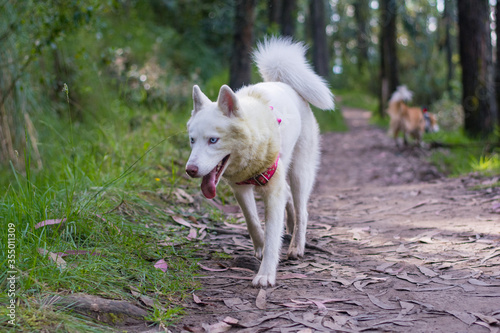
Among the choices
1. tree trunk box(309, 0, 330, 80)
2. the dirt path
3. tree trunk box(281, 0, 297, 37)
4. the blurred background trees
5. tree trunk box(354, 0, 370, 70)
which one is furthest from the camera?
tree trunk box(354, 0, 370, 70)

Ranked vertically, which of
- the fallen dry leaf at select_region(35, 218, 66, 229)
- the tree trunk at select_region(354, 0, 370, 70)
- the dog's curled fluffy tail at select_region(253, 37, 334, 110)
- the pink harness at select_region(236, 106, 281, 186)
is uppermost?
the tree trunk at select_region(354, 0, 370, 70)

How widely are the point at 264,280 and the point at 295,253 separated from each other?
0.71 meters

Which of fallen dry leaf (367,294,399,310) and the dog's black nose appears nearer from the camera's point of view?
fallen dry leaf (367,294,399,310)

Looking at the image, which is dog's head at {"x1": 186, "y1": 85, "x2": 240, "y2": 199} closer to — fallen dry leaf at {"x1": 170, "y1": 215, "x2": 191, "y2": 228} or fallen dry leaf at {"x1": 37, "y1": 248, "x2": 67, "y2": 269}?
fallen dry leaf at {"x1": 37, "y1": 248, "x2": 67, "y2": 269}

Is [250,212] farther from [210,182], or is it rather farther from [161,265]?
[161,265]

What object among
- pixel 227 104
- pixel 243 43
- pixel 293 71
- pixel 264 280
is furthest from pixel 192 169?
pixel 243 43

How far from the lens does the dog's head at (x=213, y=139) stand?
2953 mm

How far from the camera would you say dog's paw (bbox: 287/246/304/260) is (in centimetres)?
380

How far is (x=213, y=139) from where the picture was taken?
9.91ft

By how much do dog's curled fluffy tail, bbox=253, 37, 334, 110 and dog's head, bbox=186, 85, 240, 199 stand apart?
4.12ft

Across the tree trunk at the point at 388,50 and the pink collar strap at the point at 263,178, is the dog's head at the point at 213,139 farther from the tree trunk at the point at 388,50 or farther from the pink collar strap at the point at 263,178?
the tree trunk at the point at 388,50

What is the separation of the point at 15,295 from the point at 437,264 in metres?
2.78

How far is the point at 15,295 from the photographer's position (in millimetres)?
2363

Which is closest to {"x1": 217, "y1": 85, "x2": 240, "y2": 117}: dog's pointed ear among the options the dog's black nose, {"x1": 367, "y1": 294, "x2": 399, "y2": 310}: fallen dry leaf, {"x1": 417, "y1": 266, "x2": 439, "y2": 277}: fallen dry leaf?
the dog's black nose
